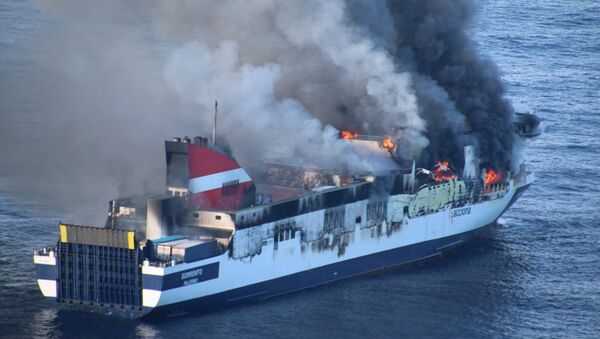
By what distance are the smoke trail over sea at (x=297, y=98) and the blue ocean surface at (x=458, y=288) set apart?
738cm

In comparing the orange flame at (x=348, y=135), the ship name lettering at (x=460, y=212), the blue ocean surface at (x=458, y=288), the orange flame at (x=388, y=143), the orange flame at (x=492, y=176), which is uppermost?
the orange flame at (x=348, y=135)

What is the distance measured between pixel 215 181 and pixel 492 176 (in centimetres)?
3256

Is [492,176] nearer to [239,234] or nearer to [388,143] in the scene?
[388,143]

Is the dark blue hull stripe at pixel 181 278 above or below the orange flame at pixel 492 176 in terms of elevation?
below

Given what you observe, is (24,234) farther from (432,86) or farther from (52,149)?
(432,86)

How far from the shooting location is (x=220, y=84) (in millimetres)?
113562

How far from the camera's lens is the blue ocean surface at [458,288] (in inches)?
3728

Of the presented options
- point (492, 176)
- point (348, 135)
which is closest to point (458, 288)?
point (492, 176)

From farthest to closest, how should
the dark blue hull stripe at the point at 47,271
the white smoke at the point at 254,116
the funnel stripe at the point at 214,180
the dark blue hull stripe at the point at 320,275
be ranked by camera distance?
the white smoke at the point at 254,116
the funnel stripe at the point at 214,180
the dark blue hull stripe at the point at 320,275
the dark blue hull stripe at the point at 47,271

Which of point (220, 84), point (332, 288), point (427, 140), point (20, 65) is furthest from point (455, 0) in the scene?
point (20, 65)

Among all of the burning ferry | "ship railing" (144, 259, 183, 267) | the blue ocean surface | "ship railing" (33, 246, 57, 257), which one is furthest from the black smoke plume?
"ship railing" (33, 246, 57, 257)

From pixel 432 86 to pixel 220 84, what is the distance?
20.7m

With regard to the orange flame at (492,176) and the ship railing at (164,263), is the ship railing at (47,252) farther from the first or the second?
the orange flame at (492,176)

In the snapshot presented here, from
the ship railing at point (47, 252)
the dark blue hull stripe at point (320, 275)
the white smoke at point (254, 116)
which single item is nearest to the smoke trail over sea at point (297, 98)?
the white smoke at point (254, 116)
